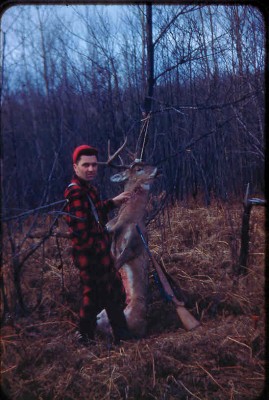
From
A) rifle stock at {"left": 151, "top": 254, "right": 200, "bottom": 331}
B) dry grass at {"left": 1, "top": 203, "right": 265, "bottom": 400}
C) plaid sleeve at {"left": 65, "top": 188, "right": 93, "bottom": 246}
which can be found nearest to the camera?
dry grass at {"left": 1, "top": 203, "right": 265, "bottom": 400}

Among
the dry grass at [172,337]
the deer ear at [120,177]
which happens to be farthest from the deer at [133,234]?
the dry grass at [172,337]

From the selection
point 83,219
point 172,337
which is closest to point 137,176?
point 83,219

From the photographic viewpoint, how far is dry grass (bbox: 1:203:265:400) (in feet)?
9.27

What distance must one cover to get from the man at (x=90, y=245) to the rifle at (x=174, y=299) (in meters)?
0.31

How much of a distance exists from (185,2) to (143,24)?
0.37m

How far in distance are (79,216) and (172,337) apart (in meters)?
1.04

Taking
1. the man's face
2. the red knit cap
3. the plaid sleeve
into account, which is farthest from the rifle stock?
the red knit cap

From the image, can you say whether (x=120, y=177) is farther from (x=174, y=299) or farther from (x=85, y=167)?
(x=174, y=299)

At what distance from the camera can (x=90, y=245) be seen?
3018 millimetres

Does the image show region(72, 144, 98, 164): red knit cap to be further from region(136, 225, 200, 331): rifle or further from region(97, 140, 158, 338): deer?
region(136, 225, 200, 331): rifle

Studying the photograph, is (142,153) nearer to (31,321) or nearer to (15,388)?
(31,321)

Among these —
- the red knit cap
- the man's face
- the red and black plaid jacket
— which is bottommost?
the red and black plaid jacket

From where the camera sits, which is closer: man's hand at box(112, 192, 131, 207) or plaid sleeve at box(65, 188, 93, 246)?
plaid sleeve at box(65, 188, 93, 246)

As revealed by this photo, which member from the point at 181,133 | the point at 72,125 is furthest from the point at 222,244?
the point at 72,125
